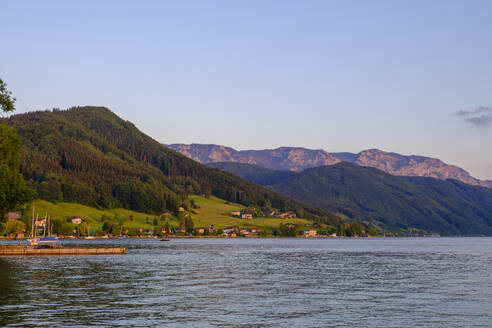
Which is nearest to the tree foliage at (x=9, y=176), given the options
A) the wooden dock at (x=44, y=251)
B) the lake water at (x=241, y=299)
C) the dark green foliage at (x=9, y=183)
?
the dark green foliage at (x=9, y=183)

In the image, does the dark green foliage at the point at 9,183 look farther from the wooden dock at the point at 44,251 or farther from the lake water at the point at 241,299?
the wooden dock at the point at 44,251

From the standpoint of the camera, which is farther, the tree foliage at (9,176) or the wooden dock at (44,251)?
the wooden dock at (44,251)

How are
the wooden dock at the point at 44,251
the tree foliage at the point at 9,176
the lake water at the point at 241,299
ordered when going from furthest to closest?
the wooden dock at the point at 44,251 → the tree foliage at the point at 9,176 → the lake water at the point at 241,299

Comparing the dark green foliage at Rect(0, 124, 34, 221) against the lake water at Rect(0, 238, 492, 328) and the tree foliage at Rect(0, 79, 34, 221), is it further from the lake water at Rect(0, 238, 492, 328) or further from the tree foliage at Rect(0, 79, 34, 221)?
the lake water at Rect(0, 238, 492, 328)

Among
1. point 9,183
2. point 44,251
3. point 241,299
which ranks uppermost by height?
point 9,183

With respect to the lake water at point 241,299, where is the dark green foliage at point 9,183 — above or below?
above

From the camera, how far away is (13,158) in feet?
412

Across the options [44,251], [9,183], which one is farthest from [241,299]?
[44,251]

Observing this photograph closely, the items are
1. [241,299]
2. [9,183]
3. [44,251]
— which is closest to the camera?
[241,299]

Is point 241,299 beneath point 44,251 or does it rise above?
beneath

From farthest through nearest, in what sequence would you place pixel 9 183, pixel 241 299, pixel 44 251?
pixel 44 251, pixel 9 183, pixel 241 299

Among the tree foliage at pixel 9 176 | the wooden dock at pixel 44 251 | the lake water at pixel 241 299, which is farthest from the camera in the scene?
the wooden dock at pixel 44 251

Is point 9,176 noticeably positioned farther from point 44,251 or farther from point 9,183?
point 44,251

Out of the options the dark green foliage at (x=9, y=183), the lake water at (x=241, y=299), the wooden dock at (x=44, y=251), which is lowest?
the lake water at (x=241, y=299)
